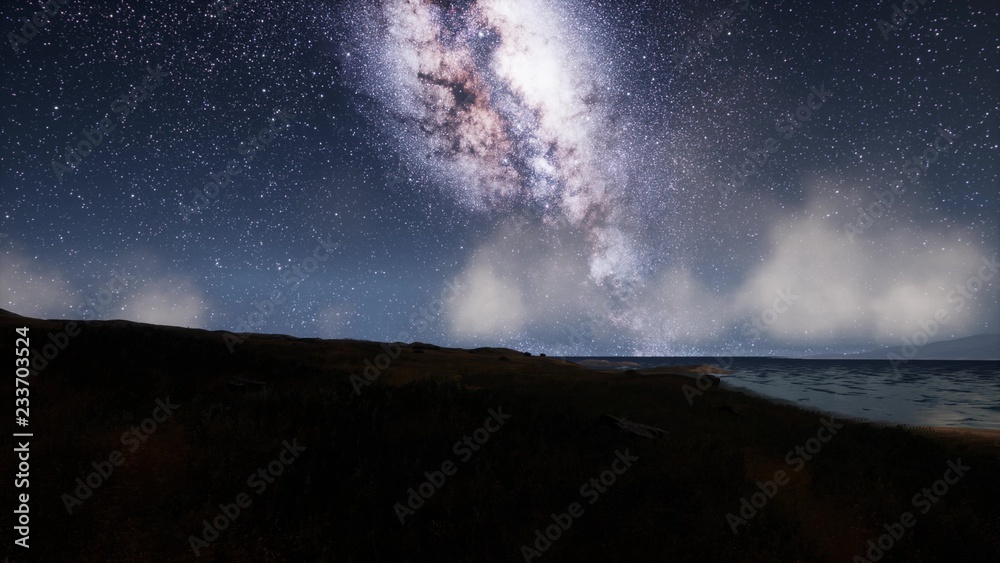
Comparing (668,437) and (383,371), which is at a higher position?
(383,371)

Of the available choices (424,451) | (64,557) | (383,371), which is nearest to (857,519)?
(424,451)

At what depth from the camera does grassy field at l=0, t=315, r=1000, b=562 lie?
7500mm

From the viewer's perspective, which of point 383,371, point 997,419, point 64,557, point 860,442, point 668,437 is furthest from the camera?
point 997,419

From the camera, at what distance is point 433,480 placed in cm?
918

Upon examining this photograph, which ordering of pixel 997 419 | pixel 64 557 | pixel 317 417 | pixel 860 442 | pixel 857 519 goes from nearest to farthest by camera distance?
pixel 64 557, pixel 857 519, pixel 317 417, pixel 860 442, pixel 997 419

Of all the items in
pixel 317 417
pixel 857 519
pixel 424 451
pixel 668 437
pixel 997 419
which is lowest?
pixel 997 419

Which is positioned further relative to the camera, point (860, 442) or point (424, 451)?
point (860, 442)

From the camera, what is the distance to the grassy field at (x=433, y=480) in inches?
295

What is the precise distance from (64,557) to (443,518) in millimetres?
6317

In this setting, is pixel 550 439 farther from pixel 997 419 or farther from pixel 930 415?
pixel 997 419

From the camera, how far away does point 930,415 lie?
29062mm

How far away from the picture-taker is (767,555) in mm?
7797

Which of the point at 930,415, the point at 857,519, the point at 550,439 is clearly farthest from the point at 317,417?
the point at 930,415

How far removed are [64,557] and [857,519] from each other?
15982mm
